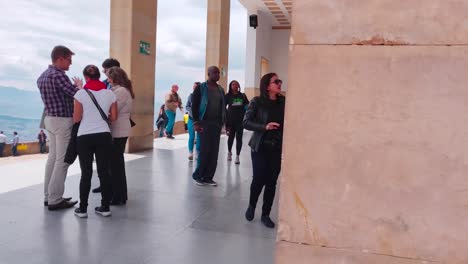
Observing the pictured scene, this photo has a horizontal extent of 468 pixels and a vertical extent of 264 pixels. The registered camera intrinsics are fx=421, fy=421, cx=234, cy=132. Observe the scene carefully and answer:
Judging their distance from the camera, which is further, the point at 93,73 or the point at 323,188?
the point at 93,73

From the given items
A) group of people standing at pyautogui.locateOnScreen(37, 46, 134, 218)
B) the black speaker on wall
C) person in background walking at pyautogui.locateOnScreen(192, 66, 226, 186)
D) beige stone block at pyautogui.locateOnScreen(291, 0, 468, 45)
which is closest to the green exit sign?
person in background walking at pyautogui.locateOnScreen(192, 66, 226, 186)

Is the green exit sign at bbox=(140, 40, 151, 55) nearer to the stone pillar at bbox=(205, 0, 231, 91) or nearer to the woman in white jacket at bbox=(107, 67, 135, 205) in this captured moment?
the woman in white jacket at bbox=(107, 67, 135, 205)

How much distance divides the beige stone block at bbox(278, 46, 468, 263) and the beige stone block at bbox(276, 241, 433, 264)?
1.1 inches

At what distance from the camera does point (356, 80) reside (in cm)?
177

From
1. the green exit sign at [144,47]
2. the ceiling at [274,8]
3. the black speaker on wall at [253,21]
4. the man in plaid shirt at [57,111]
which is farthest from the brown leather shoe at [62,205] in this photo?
the black speaker on wall at [253,21]

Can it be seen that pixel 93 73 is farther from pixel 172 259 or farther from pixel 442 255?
pixel 442 255

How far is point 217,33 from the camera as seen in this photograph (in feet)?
51.6

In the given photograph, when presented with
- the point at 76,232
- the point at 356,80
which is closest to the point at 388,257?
the point at 356,80

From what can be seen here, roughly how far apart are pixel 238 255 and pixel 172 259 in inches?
20.6

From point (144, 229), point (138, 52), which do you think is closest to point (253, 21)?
point (138, 52)

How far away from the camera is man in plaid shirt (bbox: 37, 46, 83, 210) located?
168 inches

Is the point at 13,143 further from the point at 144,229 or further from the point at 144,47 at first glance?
the point at 144,229

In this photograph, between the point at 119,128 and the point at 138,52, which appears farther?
the point at 138,52

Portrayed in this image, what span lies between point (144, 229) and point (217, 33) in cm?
1267
